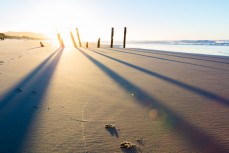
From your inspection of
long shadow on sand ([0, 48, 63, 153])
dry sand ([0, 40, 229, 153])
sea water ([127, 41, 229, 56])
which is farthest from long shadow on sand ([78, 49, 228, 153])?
sea water ([127, 41, 229, 56])

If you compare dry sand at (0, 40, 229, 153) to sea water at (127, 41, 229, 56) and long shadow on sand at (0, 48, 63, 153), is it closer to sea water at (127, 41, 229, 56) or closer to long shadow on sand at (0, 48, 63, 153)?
long shadow on sand at (0, 48, 63, 153)

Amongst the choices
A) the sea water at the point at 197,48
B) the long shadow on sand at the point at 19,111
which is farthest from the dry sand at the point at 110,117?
the sea water at the point at 197,48

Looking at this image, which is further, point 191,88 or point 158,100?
point 191,88

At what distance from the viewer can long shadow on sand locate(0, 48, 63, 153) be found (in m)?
2.40

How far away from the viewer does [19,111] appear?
129 inches

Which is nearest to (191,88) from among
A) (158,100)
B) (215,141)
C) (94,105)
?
(158,100)

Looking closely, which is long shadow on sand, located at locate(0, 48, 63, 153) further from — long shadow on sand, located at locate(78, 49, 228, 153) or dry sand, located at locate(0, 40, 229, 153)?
long shadow on sand, located at locate(78, 49, 228, 153)

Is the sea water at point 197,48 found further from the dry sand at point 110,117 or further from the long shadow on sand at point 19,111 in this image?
the long shadow on sand at point 19,111

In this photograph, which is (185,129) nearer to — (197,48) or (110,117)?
(110,117)

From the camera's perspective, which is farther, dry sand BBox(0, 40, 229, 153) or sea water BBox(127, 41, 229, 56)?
sea water BBox(127, 41, 229, 56)

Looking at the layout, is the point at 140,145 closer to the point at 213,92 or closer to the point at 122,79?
the point at 213,92

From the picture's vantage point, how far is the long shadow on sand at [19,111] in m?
2.40

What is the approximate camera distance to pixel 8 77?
18.8 ft

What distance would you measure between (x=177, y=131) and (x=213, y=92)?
240 centimetres
